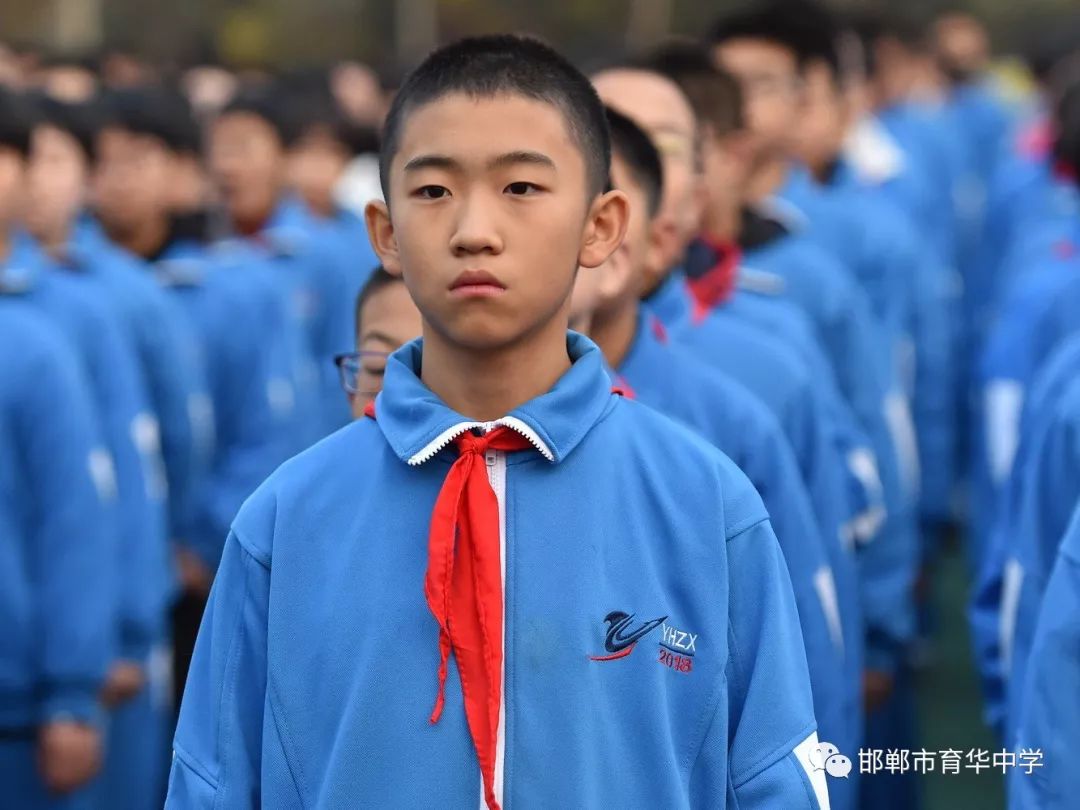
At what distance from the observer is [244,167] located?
8.21 meters

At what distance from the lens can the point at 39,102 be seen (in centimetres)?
628

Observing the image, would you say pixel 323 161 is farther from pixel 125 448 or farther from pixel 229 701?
pixel 229 701

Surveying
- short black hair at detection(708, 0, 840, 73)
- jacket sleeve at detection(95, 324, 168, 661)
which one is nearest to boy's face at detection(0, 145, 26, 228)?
jacket sleeve at detection(95, 324, 168, 661)

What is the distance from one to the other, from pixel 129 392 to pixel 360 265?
9.50ft

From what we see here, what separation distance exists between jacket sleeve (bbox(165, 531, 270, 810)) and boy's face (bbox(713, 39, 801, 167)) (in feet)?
12.3

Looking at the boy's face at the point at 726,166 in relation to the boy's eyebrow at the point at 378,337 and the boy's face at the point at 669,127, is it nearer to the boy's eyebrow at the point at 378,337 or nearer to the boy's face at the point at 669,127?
the boy's face at the point at 669,127

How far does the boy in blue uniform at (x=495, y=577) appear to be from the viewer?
2.43 m

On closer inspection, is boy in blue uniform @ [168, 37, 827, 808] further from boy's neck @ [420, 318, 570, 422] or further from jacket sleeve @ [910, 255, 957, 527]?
jacket sleeve @ [910, 255, 957, 527]

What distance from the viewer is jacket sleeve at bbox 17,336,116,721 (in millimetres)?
4863

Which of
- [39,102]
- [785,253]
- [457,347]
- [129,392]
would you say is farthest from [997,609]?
[39,102]

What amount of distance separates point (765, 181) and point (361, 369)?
9.93 ft

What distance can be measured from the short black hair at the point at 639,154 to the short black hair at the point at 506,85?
111cm

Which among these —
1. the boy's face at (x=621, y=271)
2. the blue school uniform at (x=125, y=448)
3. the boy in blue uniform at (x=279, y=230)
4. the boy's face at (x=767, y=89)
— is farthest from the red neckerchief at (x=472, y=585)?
the boy in blue uniform at (x=279, y=230)

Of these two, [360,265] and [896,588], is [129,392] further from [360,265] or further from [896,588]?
[360,265]
